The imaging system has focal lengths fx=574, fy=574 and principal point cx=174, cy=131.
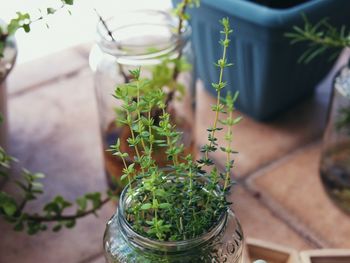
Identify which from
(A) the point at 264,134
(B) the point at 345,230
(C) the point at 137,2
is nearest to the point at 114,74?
(A) the point at 264,134

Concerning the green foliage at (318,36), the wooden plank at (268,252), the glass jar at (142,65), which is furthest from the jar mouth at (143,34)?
the wooden plank at (268,252)

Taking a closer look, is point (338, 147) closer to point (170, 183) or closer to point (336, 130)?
point (336, 130)

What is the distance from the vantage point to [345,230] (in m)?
0.62

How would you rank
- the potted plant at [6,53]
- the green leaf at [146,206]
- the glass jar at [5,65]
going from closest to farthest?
the green leaf at [146,206], the potted plant at [6,53], the glass jar at [5,65]

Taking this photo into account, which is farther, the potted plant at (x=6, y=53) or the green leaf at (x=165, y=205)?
the potted plant at (x=6, y=53)

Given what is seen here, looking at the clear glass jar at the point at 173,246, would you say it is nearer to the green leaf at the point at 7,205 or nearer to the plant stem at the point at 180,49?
the green leaf at the point at 7,205

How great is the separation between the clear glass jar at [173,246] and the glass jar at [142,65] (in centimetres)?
21

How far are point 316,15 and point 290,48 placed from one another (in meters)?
0.05

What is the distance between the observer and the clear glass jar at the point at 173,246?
351mm

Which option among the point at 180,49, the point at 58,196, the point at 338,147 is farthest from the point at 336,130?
the point at 58,196

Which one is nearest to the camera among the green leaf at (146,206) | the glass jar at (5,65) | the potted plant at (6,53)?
the green leaf at (146,206)

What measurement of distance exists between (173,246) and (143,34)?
1.32 feet

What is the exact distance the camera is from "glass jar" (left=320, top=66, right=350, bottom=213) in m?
0.63

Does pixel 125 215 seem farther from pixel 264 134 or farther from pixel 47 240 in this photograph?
pixel 264 134
